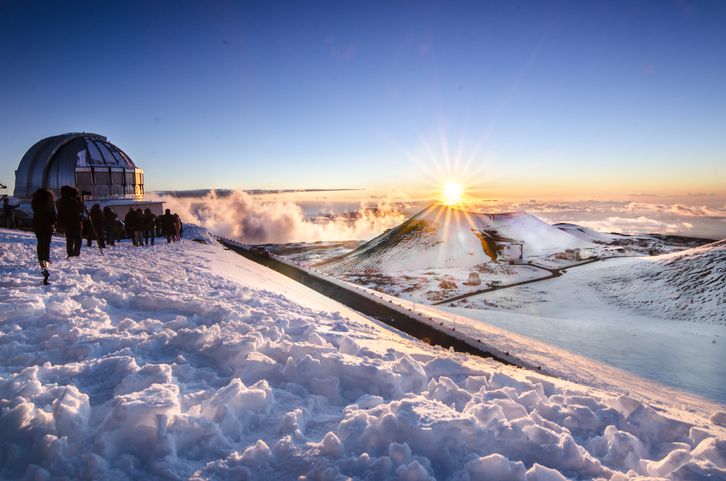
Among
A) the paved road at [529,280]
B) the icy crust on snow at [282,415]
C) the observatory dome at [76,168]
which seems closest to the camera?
the icy crust on snow at [282,415]

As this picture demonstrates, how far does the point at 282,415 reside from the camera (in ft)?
15.4

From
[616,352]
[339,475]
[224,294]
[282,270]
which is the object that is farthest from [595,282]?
[339,475]

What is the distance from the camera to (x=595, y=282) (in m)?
63.0

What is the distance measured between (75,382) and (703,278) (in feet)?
231

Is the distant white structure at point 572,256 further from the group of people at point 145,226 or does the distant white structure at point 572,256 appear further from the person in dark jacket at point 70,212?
the person in dark jacket at point 70,212

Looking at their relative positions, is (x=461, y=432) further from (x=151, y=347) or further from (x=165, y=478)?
(x=151, y=347)

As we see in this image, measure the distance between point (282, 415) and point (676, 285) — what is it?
67.5 meters

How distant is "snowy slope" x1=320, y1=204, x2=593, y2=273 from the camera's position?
99.7 meters

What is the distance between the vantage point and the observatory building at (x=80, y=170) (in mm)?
34625

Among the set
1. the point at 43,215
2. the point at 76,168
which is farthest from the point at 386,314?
the point at 76,168

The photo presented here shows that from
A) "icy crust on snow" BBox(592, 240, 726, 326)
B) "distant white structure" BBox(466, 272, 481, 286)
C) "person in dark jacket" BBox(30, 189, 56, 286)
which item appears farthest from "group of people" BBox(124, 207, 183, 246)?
"icy crust on snow" BBox(592, 240, 726, 326)

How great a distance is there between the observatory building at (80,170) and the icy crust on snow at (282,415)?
3366 centimetres

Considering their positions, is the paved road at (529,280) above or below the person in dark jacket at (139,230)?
below

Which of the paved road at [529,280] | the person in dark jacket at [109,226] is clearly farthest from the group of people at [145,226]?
the paved road at [529,280]
